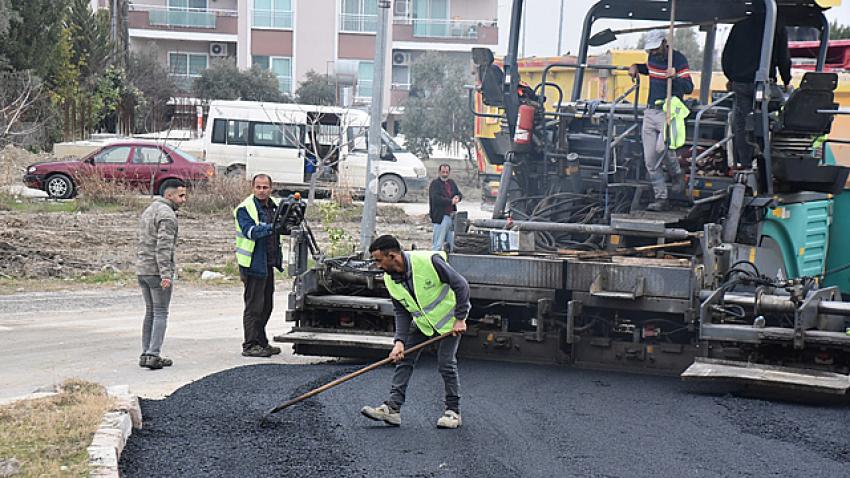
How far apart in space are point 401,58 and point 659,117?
3701 cm

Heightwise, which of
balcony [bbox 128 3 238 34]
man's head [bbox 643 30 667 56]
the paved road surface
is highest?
balcony [bbox 128 3 238 34]

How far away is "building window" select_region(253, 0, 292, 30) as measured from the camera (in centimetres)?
4372

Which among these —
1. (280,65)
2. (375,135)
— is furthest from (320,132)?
(280,65)

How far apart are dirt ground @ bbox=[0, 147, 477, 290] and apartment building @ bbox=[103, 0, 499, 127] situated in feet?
75.1

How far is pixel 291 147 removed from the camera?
25109 mm

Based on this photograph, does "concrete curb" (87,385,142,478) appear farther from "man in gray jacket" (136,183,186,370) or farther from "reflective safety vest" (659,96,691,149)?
"reflective safety vest" (659,96,691,149)

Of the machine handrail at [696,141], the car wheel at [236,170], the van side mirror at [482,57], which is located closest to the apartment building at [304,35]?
the car wheel at [236,170]

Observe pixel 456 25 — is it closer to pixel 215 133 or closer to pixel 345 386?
pixel 215 133

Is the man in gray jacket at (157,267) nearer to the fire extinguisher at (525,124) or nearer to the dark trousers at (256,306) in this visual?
the dark trousers at (256,306)

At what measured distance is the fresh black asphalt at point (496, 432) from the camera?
19.9 ft

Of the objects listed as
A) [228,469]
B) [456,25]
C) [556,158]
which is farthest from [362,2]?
[228,469]

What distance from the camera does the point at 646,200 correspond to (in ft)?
29.0

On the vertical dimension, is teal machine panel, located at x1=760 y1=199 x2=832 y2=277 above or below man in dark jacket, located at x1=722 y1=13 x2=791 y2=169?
below

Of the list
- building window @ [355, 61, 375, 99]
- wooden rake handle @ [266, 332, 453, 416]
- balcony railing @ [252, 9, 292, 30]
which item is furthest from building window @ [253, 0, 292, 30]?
wooden rake handle @ [266, 332, 453, 416]
